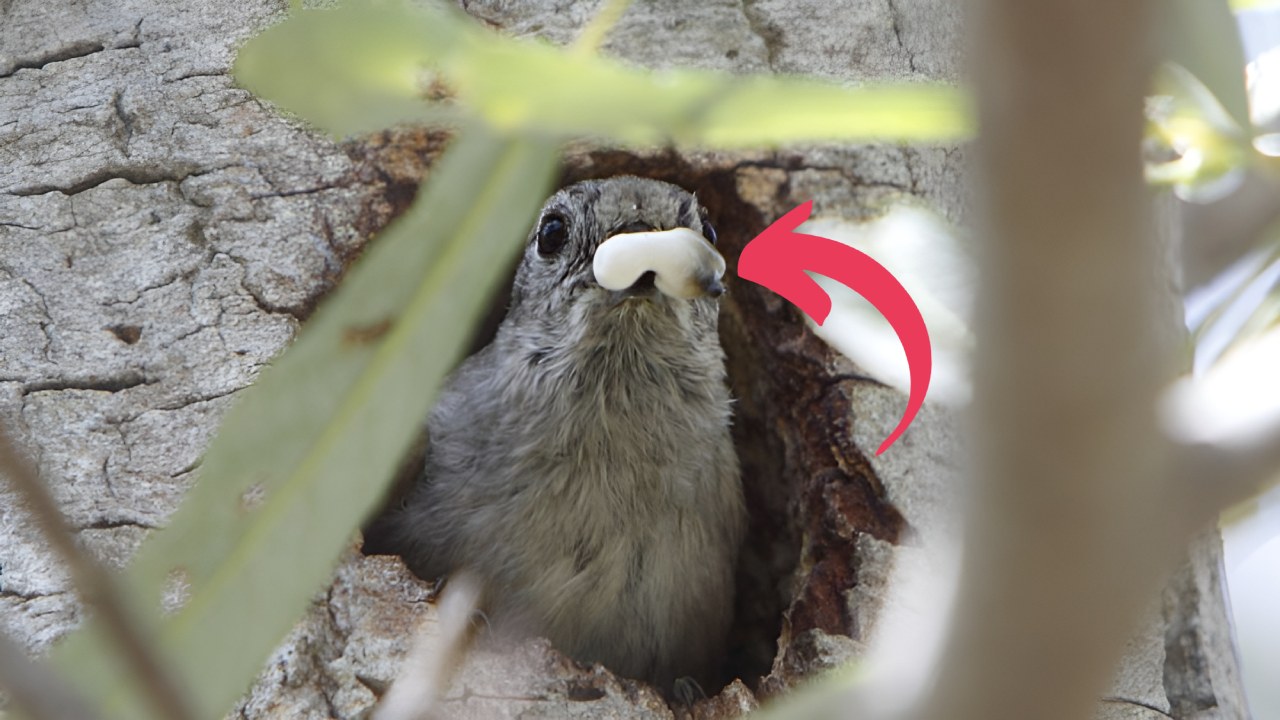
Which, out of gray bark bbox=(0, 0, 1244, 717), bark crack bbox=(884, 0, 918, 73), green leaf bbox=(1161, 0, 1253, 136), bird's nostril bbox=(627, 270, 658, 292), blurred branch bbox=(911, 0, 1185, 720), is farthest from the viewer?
bark crack bbox=(884, 0, 918, 73)

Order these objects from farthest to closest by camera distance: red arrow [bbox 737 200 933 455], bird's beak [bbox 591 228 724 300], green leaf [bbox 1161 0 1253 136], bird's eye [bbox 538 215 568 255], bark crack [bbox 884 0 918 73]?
bird's eye [bbox 538 215 568 255], bark crack [bbox 884 0 918 73], red arrow [bbox 737 200 933 455], bird's beak [bbox 591 228 724 300], green leaf [bbox 1161 0 1253 136]

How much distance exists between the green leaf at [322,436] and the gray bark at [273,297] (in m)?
0.75

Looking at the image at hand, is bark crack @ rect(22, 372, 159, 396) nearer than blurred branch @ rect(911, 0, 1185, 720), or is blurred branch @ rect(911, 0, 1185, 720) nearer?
blurred branch @ rect(911, 0, 1185, 720)

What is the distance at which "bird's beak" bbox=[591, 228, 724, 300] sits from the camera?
1.53 meters

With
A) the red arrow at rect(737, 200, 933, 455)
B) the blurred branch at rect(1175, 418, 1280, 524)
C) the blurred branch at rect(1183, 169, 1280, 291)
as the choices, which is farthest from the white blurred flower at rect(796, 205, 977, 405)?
the blurred branch at rect(1175, 418, 1280, 524)

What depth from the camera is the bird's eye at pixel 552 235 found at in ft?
9.02

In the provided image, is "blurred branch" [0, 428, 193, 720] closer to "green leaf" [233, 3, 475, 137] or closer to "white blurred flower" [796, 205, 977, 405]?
"green leaf" [233, 3, 475, 137]

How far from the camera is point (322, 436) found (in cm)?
119

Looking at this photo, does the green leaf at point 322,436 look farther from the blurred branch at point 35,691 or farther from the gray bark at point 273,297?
the gray bark at point 273,297

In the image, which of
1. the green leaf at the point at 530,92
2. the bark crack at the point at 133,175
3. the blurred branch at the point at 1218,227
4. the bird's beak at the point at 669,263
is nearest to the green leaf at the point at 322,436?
the green leaf at the point at 530,92

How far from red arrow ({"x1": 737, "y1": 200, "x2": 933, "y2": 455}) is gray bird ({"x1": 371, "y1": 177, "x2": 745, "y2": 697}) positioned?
248mm

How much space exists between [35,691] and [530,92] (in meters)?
0.65

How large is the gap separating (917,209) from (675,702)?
120 cm

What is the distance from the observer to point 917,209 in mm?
2127
